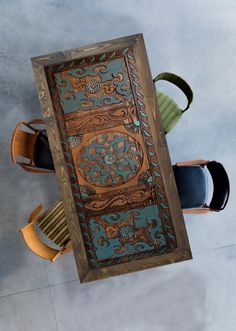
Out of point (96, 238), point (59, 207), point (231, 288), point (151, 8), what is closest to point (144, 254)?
point (96, 238)

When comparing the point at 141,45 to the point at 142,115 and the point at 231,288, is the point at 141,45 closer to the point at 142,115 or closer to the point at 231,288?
the point at 142,115

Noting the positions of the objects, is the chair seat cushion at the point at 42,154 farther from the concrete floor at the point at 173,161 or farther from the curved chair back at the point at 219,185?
the curved chair back at the point at 219,185

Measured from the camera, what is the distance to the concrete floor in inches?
156

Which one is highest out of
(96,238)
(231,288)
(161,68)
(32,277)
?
(161,68)

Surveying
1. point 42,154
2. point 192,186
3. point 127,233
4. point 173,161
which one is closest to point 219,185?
point 192,186

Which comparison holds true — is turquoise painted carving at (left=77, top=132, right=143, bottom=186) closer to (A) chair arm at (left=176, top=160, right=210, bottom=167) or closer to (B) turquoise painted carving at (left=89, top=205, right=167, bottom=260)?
(B) turquoise painted carving at (left=89, top=205, right=167, bottom=260)

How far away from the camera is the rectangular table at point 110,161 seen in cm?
317

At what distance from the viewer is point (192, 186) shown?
364cm

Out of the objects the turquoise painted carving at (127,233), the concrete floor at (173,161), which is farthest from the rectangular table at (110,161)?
the concrete floor at (173,161)

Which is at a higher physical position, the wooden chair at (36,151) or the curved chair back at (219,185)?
the wooden chair at (36,151)

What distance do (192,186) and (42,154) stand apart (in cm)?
138

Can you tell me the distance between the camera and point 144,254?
10.4 feet

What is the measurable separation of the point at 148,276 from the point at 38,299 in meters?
1.10

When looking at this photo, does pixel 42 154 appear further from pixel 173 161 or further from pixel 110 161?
pixel 173 161
